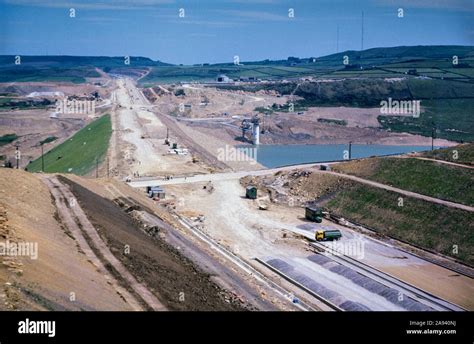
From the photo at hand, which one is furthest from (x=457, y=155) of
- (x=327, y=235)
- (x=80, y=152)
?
(x=80, y=152)

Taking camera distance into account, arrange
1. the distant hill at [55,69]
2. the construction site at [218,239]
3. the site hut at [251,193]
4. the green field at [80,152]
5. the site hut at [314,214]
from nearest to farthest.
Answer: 1. the construction site at [218,239]
2. the site hut at [314,214]
3. the site hut at [251,193]
4. the green field at [80,152]
5. the distant hill at [55,69]

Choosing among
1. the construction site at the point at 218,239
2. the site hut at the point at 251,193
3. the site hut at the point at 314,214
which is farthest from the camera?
the site hut at the point at 251,193

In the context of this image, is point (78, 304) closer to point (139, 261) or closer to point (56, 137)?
point (139, 261)

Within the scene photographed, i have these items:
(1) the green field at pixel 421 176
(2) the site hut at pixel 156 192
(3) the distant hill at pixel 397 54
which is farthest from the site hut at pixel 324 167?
(3) the distant hill at pixel 397 54

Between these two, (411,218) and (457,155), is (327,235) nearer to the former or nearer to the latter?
(411,218)

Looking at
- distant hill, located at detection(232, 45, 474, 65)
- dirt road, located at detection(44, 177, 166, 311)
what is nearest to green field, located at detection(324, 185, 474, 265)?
dirt road, located at detection(44, 177, 166, 311)

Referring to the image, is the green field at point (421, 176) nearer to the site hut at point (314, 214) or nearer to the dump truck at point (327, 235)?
the site hut at point (314, 214)
